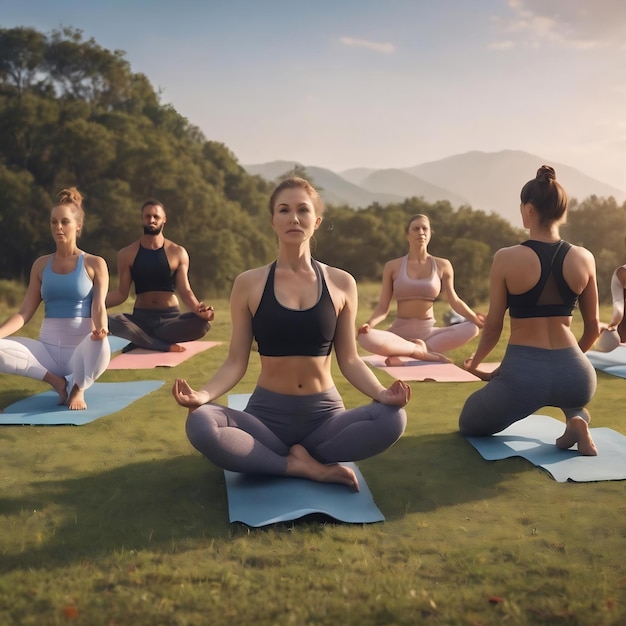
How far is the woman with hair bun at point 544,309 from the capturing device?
13.1 feet

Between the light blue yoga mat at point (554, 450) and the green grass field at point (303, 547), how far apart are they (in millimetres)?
77

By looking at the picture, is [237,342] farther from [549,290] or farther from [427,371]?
[427,371]

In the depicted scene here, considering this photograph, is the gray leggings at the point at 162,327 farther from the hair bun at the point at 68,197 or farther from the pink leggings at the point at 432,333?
the hair bun at the point at 68,197

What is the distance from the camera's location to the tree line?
17891mm

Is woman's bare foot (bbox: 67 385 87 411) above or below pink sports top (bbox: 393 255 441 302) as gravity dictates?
below

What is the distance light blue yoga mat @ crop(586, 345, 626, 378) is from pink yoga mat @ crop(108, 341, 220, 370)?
4147 millimetres

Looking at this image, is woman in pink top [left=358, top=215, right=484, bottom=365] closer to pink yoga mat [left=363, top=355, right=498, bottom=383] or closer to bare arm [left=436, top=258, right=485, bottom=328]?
bare arm [left=436, top=258, right=485, bottom=328]

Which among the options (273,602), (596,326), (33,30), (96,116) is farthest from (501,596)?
(33,30)

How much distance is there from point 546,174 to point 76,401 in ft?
11.8

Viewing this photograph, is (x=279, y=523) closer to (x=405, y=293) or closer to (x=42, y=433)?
(x=42, y=433)

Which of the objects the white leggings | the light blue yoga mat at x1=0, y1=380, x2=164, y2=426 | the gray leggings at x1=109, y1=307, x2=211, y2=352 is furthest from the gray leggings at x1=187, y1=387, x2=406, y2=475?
the gray leggings at x1=109, y1=307, x2=211, y2=352

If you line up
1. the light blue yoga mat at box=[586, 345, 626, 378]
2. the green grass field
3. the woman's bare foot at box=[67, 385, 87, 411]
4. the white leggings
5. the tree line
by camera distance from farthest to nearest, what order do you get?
1. the tree line
2. the light blue yoga mat at box=[586, 345, 626, 378]
3. the woman's bare foot at box=[67, 385, 87, 411]
4. the white leggings
5. the green grass field

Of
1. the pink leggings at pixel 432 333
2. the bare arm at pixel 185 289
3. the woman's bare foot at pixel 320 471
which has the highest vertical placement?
the bare arm at pixel 185 289

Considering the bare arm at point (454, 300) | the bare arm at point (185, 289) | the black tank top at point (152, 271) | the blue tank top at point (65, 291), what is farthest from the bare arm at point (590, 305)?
the black tank top at point (152, 271)
